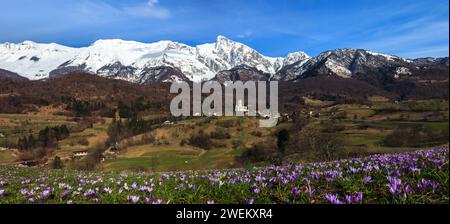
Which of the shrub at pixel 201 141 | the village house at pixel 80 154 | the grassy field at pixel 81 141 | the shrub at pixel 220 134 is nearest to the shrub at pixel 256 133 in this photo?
the shrub at pixel 220 134

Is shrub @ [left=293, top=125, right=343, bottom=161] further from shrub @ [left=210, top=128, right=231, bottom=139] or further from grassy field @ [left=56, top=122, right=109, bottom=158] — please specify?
grassy field @ [left=56, top=122, right=109, bottom=158]

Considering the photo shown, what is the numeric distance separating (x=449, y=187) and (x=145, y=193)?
4.70m

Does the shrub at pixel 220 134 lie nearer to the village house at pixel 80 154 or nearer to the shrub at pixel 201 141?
the shrub at pixel 201 141

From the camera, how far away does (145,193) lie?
7156 mm

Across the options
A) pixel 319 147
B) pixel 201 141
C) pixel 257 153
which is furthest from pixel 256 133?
pixel 319 147

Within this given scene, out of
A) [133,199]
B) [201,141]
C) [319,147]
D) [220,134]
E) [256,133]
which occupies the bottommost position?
[201,141]

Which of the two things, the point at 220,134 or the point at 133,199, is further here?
the point at 220,134

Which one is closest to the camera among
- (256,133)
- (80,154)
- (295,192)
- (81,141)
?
(295,192)

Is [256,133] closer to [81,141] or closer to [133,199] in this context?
[81,141]

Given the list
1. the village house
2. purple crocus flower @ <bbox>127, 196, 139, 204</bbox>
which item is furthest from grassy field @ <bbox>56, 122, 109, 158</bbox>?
purple crocus flower @ <bbox>127, 196, 139, 204</bbox>

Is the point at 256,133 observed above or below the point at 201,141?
above

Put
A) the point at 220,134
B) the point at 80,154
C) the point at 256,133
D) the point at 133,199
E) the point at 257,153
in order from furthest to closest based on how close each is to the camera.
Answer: the point at 220,134 < the point at 256,133 < the point at 80,154 < the point at 257,153 < the point at 133,199
